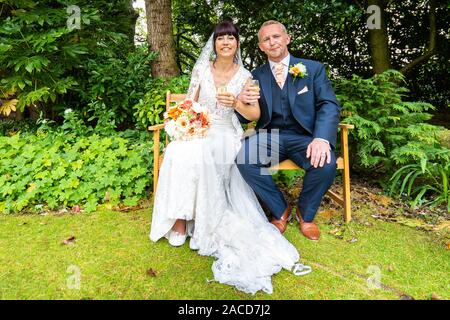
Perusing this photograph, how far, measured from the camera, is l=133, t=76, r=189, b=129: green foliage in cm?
449

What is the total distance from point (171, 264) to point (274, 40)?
2144 millimetres

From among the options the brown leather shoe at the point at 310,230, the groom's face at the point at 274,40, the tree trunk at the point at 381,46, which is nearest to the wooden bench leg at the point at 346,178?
the brown leather shoe at the point at 310,230

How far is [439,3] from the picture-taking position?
614 centimetres

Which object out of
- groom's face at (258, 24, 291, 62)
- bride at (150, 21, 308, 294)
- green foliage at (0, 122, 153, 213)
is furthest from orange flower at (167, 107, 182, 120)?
groom's face at (258, 24, 291, 62)

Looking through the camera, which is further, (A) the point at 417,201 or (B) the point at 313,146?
(A) the point at 417,201

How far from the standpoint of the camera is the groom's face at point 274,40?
10.2ft

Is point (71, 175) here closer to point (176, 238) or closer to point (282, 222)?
point (176, 238)

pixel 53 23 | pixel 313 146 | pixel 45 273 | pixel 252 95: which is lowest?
pixel 45 273

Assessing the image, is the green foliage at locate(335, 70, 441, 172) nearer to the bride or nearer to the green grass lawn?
the green grass lawn

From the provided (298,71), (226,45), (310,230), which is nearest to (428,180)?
(310,230)

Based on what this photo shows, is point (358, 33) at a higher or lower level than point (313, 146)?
higher
